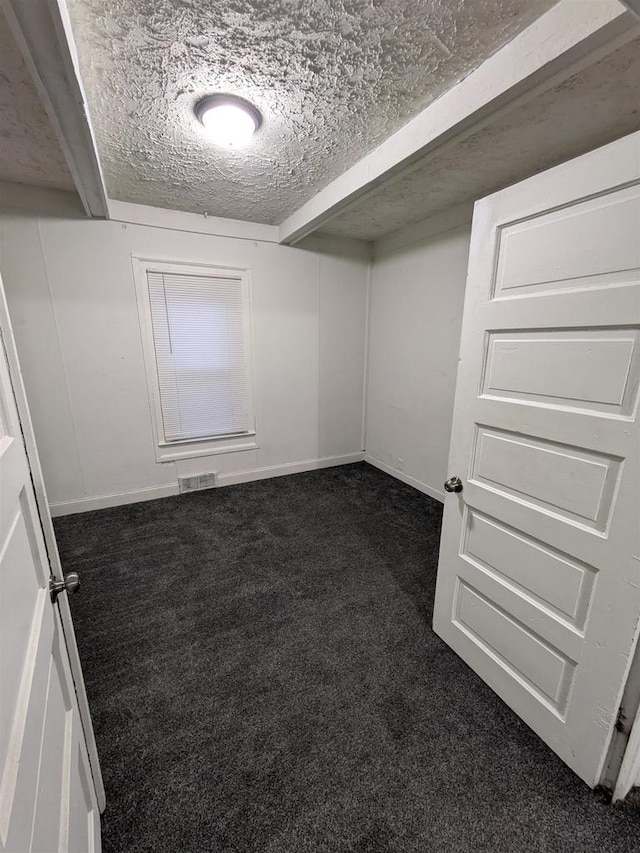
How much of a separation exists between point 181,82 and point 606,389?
2032 millimetres

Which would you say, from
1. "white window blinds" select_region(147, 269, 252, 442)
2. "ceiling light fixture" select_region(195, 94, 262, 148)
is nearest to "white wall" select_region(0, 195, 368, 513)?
"white window blinds" select_region(147, 269, 252, 442)

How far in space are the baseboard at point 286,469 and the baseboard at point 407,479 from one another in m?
0.20

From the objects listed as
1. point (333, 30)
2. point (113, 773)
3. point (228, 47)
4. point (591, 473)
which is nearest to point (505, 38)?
point (333, 30)

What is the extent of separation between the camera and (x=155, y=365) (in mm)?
3109

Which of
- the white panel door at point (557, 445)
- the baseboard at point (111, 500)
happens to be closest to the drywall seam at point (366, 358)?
the baseboard at point (111, 500)

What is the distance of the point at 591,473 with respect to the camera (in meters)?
1.13

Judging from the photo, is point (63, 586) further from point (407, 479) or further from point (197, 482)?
point (407, 479)

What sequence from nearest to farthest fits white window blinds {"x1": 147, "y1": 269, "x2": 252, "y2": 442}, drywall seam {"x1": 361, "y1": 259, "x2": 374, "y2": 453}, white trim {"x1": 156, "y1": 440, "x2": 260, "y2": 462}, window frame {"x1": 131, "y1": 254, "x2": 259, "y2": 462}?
window frame {"x1": 131, "y1": 254, "x2": 259, "y2": 462} → white window blinds {"x1": 147, "y1": 269, "x2": 252, "y2": 442} → white trim {"x1": 156, "y1": 440, "x2": 260, "y2": 462} → drywall seam {"x1": 361, "y1": 259, "x2": 374, "y2": 453}

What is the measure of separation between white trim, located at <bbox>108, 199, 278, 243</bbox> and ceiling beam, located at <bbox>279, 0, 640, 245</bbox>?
1548 millimetres

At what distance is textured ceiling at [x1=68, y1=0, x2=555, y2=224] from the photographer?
1.16m

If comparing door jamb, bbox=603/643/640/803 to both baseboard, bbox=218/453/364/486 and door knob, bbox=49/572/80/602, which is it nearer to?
door knob, bbox=49/572/80/602

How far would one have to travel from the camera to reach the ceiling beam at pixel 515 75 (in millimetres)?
1064

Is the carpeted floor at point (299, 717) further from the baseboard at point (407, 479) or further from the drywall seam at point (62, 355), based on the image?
the baseboard at point (407, 479)

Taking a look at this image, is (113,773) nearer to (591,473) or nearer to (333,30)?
(591,473)
